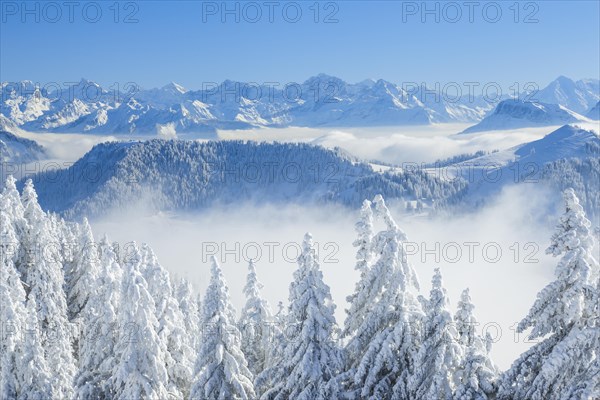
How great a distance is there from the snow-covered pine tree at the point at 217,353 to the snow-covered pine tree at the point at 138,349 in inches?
62.4

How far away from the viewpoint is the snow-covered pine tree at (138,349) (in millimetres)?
21859

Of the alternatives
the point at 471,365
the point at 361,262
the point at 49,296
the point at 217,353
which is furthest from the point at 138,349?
the point at 49,296

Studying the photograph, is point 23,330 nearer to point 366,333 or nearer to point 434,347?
point 366,333

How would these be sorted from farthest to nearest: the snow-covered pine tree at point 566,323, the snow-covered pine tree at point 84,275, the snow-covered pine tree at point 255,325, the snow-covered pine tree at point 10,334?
the snow-covered pine tree at point 84,275 → the snow-covered pine tree at point 255,325 → the snow-covered pine tree at point 10,334 → the snow-covered pine tree at point 566,323

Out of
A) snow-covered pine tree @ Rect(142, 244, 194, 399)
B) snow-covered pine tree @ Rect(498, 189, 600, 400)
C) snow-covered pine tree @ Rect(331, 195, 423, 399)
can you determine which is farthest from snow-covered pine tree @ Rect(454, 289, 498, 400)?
snow-covered pine tree @ Rect(142, 244, 194, 399)

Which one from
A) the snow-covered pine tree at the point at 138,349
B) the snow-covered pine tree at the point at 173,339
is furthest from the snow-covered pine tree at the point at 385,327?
the snow-covered pine tree at the point at 173,339

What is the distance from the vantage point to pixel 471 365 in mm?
18672

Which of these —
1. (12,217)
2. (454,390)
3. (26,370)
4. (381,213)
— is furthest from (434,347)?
(12,217)

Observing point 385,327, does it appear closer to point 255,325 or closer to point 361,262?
point 361,262

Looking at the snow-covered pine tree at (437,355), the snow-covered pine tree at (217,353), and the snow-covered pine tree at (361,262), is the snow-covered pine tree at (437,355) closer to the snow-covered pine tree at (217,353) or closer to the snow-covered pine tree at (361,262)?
the snow-covered pine tree at (361,262)

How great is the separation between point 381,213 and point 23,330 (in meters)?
19.2

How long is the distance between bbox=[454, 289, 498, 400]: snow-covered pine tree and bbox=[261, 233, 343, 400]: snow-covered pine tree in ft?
15.6

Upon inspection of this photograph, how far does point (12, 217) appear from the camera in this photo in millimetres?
34531

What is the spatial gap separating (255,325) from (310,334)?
11.0m
